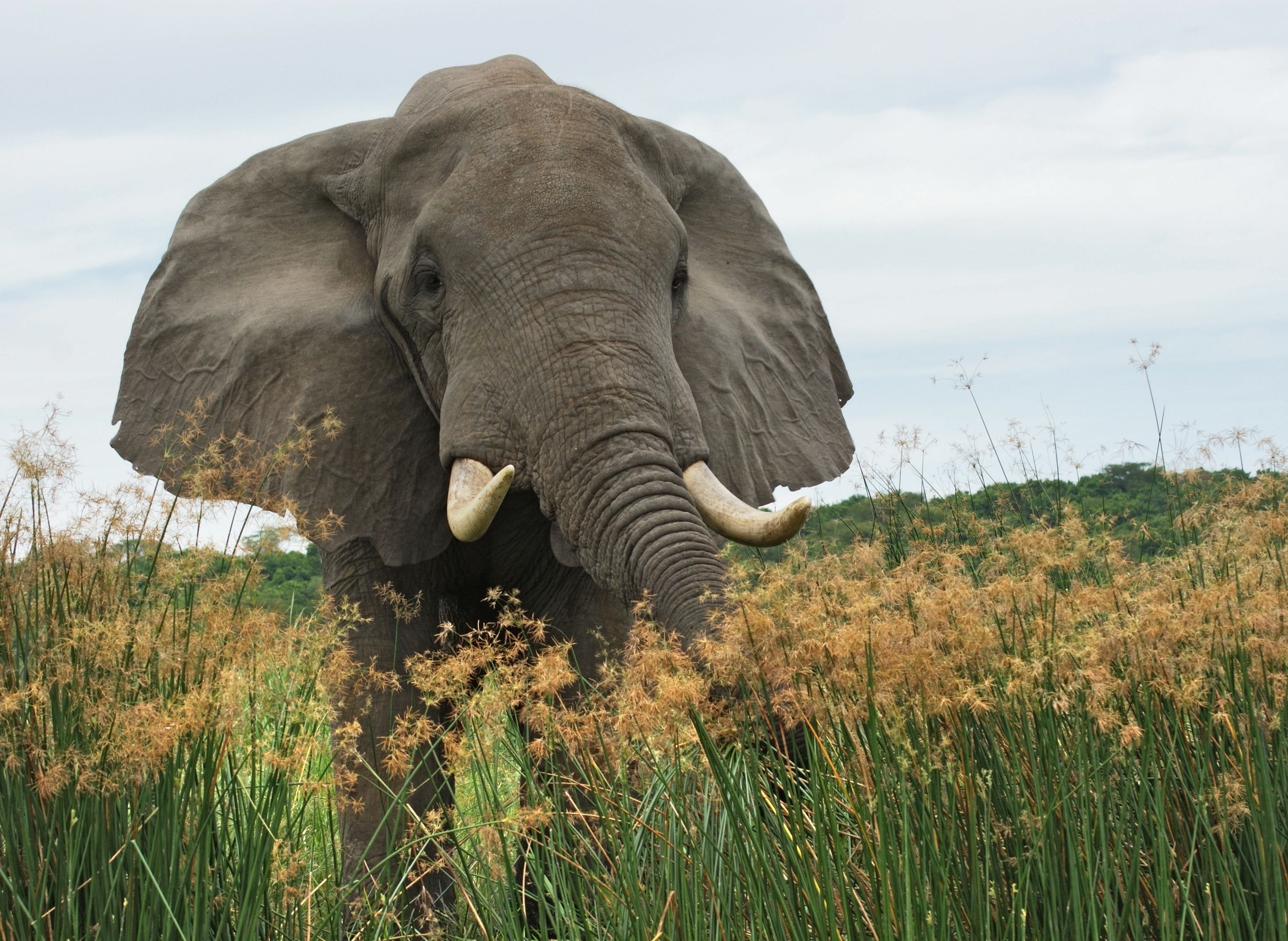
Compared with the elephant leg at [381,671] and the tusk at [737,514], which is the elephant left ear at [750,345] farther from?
the elephant leg at [381,671]

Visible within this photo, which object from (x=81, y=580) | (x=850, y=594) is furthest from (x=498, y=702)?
(x=81, y=580)

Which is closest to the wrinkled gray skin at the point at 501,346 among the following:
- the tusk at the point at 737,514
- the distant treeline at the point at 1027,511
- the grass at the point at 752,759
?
the tusk at the point at 737,514

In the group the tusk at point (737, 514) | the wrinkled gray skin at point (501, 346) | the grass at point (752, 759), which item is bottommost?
the grass at point (752, 759)

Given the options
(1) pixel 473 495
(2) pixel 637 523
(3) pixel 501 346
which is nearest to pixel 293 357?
(3) pixel 501 346

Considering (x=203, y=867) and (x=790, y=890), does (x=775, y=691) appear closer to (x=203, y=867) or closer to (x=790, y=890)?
(x=790, y=890)

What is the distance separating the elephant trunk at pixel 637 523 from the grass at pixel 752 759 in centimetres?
116

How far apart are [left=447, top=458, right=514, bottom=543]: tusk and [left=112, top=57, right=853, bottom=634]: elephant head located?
0.01 meters

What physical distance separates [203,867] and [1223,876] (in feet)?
6.96

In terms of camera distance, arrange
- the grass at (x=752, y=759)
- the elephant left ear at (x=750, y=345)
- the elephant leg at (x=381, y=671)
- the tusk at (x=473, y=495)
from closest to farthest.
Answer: the grass at (x=752, y=759), the tusk at (x=473, y=495), the elephant leg at (x=381, y=671), the elephant left ear at (x=750, y=345)

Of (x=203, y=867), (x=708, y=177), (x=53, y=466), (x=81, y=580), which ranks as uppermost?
(x=708, y=177)

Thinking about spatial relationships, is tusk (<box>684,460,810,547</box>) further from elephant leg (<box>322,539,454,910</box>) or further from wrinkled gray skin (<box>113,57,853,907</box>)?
elephant leg (<box>322,539,454,910</box>)

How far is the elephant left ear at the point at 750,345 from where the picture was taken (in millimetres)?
6320

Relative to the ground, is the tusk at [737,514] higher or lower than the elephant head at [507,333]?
lower

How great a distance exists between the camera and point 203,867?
3.06 m
